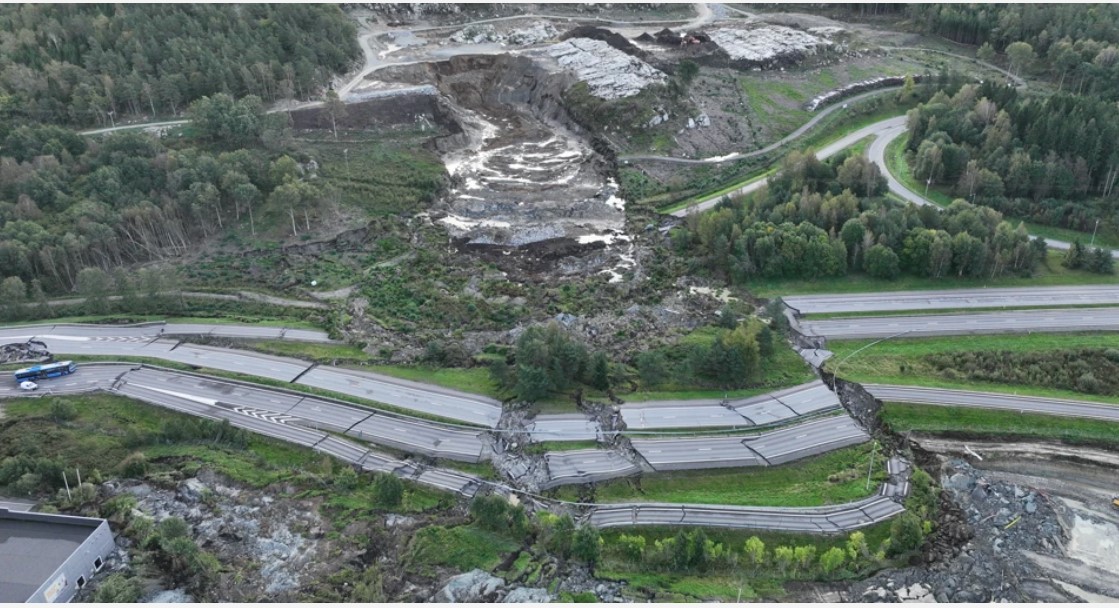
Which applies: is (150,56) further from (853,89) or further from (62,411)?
(853,89)

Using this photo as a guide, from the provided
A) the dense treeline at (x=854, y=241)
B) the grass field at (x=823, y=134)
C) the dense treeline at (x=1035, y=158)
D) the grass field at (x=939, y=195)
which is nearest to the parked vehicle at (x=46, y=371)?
the dense treeline at (x=854, y=241)

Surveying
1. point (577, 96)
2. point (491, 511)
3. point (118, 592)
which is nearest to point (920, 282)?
point (491, 511)

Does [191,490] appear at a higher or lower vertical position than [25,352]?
lower

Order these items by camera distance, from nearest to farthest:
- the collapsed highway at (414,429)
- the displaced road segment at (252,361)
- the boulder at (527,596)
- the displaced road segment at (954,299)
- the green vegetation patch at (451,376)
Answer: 1. the boulder at (527,596)
2. the collapsed highway at (414,429)
3. the displaced road segment at (252,361)
4. the green vegetation patch at (451,376)
5. the displaced road segment at (954,299)

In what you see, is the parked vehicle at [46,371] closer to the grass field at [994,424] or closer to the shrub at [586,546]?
the shrub at [586,546]

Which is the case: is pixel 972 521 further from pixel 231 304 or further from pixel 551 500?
pixel 231 304

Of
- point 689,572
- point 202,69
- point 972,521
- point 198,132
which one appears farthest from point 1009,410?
point 202,69
